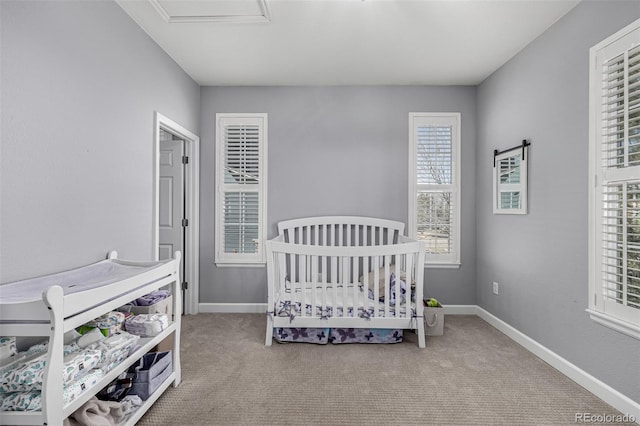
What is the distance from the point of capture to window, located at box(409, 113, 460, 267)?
10.8 feet

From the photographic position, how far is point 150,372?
1632mm

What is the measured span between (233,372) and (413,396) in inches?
47.4

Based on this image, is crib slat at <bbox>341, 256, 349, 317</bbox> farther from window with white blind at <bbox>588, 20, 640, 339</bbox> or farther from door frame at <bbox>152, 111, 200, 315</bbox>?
door frame at <bbox>152, 111, 200, 315</bbox>

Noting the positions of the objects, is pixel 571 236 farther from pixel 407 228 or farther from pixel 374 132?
pixel 374 132

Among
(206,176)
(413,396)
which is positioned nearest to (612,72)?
(413,396)

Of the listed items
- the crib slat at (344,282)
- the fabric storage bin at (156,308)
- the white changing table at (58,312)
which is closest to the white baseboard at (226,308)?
the crib slat at (344,282)

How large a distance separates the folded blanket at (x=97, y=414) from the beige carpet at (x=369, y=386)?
7.8 inches

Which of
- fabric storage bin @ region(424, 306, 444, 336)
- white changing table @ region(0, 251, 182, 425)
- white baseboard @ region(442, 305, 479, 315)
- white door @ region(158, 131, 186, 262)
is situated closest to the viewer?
white changing table @ region(0, 251, 182, 425)

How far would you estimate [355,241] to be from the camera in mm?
3232

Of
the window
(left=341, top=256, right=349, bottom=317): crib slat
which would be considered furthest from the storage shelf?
the window

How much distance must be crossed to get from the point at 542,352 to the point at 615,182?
1352mm

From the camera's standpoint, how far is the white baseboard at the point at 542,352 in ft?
5.51

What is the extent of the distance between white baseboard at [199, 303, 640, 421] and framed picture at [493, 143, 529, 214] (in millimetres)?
1066

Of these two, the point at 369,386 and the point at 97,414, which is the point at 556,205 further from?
the point at 97,414
